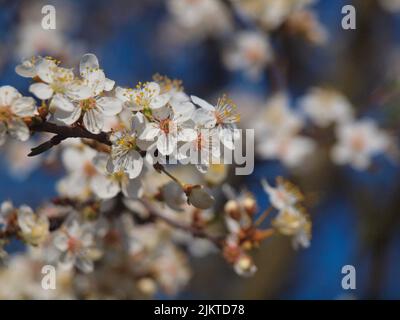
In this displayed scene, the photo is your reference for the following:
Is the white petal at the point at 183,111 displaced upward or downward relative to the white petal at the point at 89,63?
downward

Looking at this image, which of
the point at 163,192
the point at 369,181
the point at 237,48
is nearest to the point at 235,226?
the point at 163,192

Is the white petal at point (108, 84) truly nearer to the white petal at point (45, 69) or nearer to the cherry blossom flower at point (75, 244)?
the white petal at point (45, 69)

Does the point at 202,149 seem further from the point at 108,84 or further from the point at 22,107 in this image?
the point at 22,107

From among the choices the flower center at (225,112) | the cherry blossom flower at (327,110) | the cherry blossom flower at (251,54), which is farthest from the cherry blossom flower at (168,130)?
the cherry blossom flower at (251,54)

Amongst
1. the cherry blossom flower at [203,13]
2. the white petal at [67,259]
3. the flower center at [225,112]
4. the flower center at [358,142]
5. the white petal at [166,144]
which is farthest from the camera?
the cherry blossom flower at [203,13]

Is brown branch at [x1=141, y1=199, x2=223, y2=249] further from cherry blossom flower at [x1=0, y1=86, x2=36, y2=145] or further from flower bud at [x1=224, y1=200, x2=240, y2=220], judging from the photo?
cherry blossom flower at [x1=0, y1=86, x2=36, y2=145]
